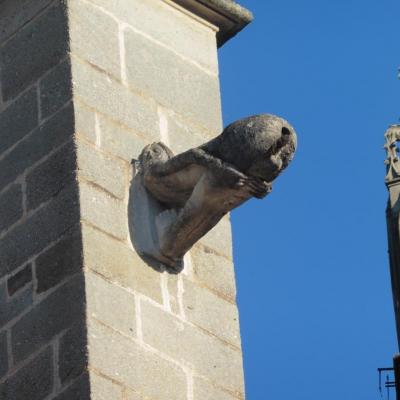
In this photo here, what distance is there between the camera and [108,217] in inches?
349

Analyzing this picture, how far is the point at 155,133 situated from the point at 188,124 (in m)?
0.27

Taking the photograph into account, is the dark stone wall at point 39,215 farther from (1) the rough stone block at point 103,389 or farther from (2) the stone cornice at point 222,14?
(2) the stone cornice at point 222,14

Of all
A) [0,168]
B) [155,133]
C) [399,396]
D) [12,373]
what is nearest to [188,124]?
[155,133]

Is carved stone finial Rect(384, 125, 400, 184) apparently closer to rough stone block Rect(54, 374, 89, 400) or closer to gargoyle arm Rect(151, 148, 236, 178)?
gargoyle arm Rect(151, 148, 236, 178)

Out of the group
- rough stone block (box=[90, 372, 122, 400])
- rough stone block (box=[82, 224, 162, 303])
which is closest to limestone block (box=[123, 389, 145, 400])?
rough stone block (box=[90, 372, 122, 400])

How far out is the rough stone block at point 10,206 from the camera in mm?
9055

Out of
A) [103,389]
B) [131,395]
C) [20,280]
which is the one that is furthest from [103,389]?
[20,280]

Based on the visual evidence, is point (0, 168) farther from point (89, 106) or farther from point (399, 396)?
point (399, 396)

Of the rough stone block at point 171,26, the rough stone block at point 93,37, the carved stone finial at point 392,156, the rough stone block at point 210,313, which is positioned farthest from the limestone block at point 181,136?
the carved stone finial at point 392,156

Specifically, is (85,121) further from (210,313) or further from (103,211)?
(210,313)

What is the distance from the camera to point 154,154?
920cm

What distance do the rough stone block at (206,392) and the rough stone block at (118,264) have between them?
355 mm

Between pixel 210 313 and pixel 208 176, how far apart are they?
1.98 ft

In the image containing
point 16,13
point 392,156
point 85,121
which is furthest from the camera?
point 392,156
